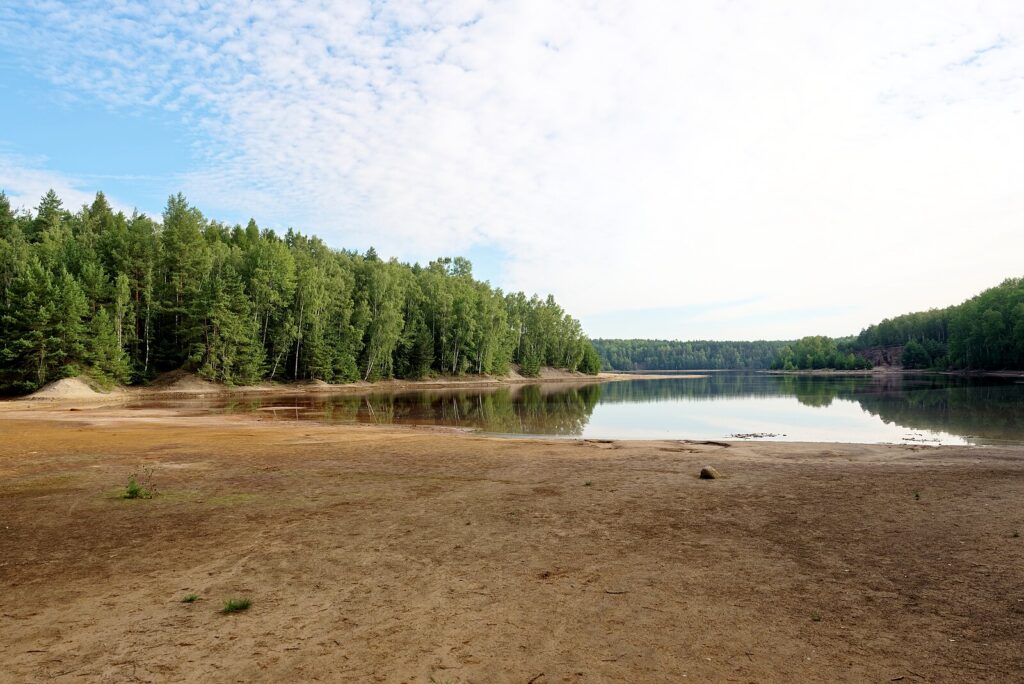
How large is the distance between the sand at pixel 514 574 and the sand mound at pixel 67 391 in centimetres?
4002

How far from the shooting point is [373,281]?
90.6 meters

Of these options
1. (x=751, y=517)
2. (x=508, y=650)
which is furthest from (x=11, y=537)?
(x=751, y=517)

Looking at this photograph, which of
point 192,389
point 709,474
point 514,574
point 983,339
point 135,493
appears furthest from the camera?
point 983,339

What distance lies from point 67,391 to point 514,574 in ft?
183

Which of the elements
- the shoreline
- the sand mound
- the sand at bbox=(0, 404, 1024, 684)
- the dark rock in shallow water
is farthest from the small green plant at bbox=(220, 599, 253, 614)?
the sand mound

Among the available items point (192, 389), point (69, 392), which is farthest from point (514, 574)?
point (192, 389)

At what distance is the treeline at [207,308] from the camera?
49.6 meters

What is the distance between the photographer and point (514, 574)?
7.77m

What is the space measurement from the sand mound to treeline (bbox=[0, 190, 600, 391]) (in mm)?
1095

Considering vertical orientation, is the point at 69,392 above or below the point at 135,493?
above

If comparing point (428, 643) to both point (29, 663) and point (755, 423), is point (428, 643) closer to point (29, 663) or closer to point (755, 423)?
point (29, 663)

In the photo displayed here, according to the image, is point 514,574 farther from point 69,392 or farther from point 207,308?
point 207,308

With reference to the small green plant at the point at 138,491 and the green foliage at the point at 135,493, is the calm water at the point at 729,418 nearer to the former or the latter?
the small green plant at the point at 138,491

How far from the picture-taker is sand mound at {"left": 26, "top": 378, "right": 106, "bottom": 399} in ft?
153
